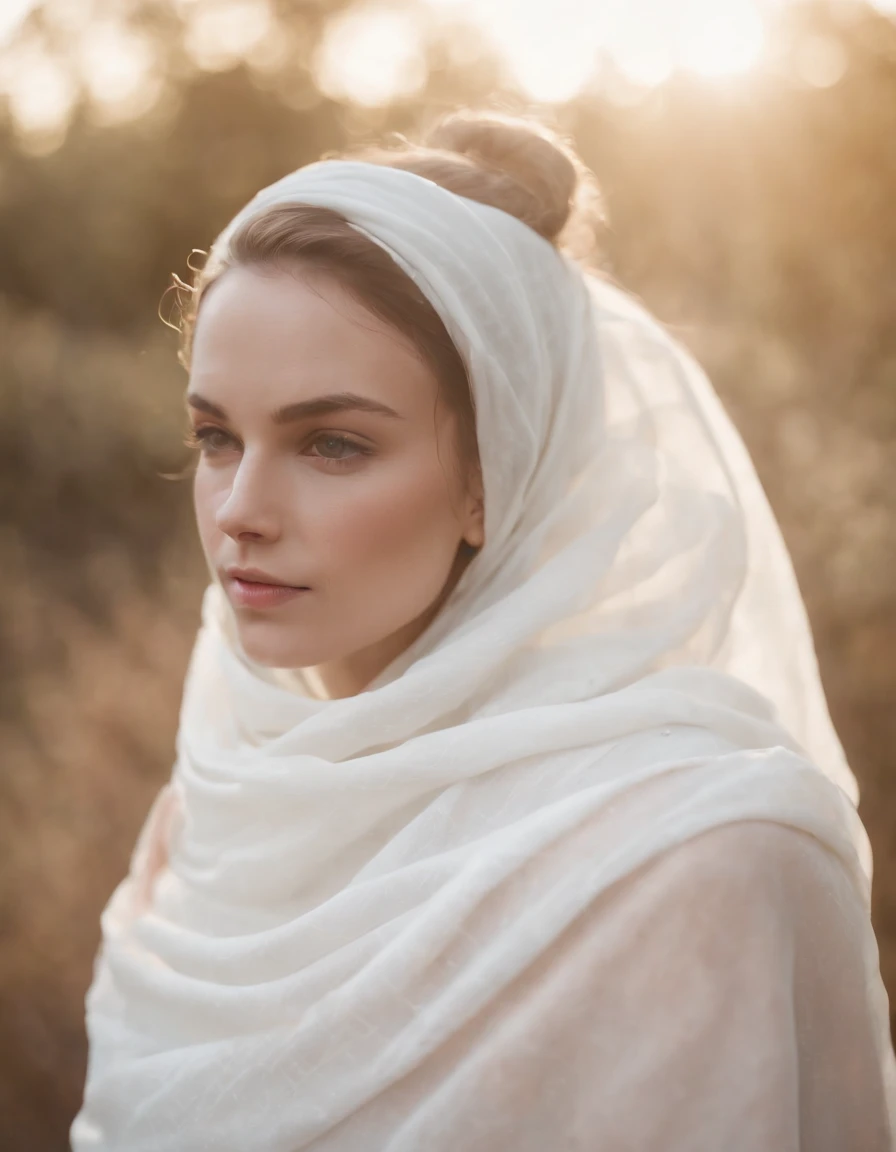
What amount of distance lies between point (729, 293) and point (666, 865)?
2.58 m

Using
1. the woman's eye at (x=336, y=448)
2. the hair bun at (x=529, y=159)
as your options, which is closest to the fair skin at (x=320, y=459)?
the woman's eye at (x=336, y=448)

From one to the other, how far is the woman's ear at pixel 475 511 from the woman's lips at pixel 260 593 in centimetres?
28

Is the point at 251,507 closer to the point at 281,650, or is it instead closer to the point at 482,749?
the point at 281,650

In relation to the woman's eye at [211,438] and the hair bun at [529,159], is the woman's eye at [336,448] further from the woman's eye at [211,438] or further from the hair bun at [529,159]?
the hair bun at [529,159]

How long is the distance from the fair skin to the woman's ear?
2.1 inches

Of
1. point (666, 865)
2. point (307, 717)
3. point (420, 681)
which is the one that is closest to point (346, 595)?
point (420, 681)

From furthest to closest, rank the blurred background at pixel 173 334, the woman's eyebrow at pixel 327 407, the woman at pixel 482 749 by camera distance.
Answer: the blurred background at pixel 173 334, the woman's eyebrow at pixel 327 407, the woman at pixel 482 749

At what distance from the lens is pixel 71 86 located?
400 cm

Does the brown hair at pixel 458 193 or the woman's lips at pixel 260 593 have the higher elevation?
the brown hair at pixel 458 193

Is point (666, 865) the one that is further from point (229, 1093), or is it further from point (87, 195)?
point (87, 195)

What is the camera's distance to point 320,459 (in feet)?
4.39

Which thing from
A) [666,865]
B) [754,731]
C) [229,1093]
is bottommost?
[229,1093]

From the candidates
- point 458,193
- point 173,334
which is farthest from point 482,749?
point 173,334

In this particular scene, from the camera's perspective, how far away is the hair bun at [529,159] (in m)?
1.56
